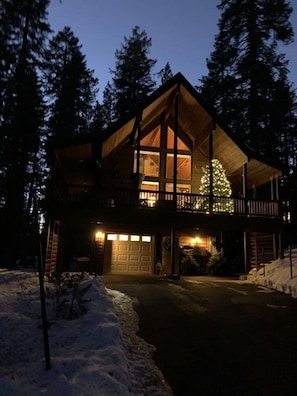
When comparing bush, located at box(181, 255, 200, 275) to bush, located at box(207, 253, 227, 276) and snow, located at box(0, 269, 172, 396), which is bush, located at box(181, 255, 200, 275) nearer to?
bush, located at box(207, 253, 227, 276)

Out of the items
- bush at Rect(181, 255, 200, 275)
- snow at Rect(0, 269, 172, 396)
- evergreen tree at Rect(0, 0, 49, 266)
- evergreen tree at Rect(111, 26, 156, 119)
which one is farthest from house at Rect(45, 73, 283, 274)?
evergreen tree at Rect(111, 26, 156, 119)

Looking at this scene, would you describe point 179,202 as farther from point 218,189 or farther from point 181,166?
point 181,166

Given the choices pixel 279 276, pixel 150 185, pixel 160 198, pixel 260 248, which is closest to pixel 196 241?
pixel 160 198

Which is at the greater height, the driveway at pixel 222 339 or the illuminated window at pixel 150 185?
the illuminated window at pixel 150 185

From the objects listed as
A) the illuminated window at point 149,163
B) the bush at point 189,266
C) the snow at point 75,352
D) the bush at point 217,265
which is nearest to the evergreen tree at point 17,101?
the illuminated window at point 149,163

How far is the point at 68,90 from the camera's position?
28344 mm

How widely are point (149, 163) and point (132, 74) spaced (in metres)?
19.4

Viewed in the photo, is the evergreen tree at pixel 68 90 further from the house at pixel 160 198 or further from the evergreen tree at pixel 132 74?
the house at pixel 160 198

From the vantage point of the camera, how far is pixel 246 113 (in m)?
26.2

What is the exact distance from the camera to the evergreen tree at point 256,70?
25234 mm

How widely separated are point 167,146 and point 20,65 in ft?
38.6

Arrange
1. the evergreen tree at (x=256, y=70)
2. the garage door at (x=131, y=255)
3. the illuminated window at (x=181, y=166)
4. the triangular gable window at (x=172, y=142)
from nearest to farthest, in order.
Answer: the garage door at (x=131, y=255), the illuminated window at (x=181, y=166), the triangular gable window at (x=172, y=142), the evergreen tree at (x=256, y=70)

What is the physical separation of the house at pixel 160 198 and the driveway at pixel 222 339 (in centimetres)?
468

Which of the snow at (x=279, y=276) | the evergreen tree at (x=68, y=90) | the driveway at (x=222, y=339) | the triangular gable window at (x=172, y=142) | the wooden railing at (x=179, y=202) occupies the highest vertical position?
the evergreen tree at (x=68, y=90)
